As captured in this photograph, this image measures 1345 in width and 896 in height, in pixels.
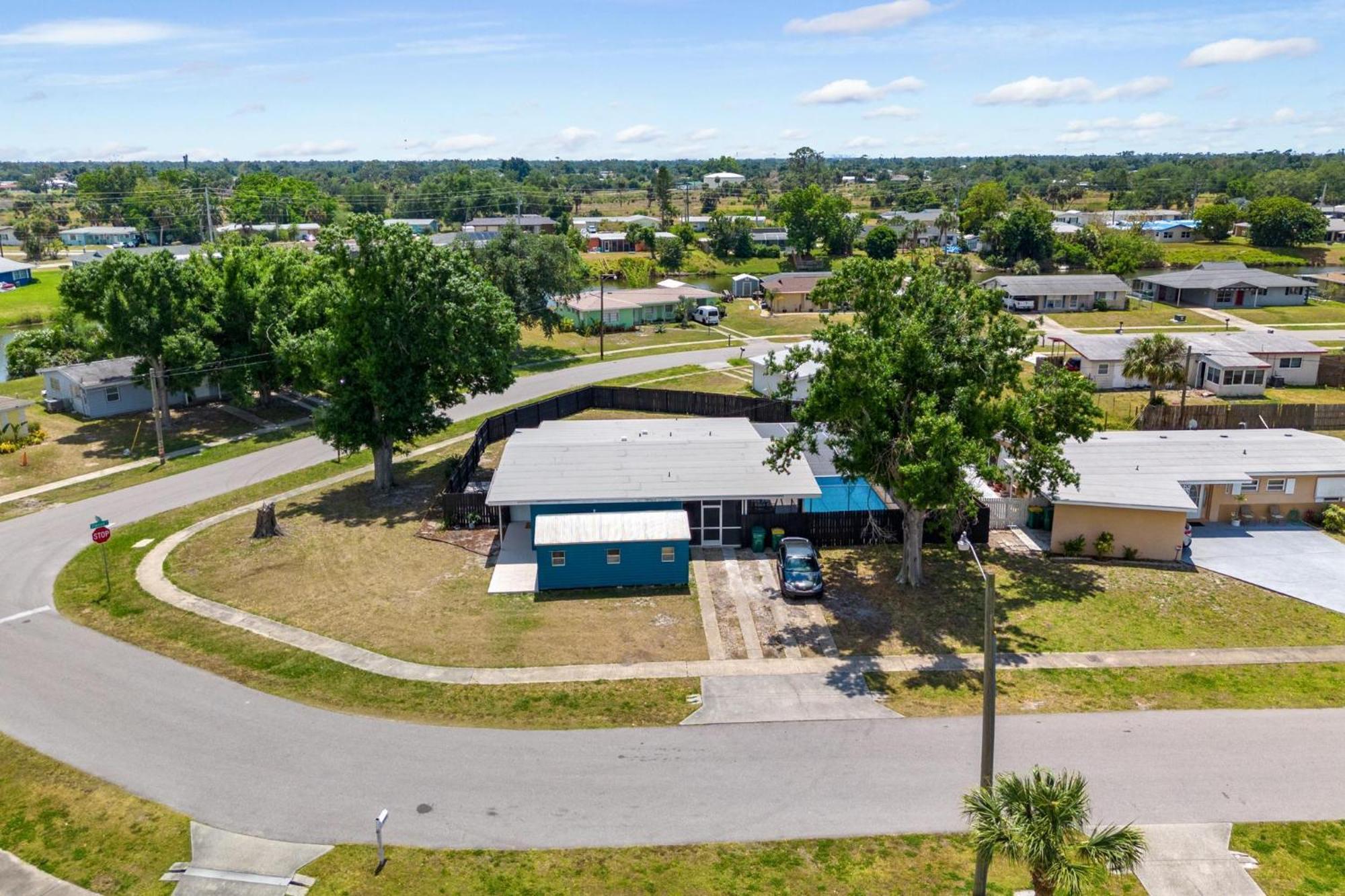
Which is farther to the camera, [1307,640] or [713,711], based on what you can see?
[1307,640]

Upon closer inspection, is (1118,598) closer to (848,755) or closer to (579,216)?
(848,755)

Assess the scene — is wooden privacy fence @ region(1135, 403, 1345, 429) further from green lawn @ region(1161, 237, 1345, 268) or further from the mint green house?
green lawn @ region(1161, 237, 1345, 268)

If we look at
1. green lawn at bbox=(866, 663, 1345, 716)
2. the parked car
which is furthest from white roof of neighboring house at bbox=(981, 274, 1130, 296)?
green lawn at bbox=(866, 663, 1345, 716)

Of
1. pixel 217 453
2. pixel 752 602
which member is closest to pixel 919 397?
pixel 752 602

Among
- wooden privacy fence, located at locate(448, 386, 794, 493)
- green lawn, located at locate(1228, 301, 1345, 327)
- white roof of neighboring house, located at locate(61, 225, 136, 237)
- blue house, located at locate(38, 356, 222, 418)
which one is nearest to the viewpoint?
wooden privacy fence, located at locate(448, 386, 794, 493)

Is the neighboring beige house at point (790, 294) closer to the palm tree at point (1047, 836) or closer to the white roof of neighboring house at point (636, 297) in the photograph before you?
the white roof of neighboring house at point (636, 297)

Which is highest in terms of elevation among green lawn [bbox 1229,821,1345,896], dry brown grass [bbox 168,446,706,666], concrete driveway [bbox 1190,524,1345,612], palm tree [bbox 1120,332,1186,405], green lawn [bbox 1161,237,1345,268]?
green lawn [bbox 1161,237,1345,268]
